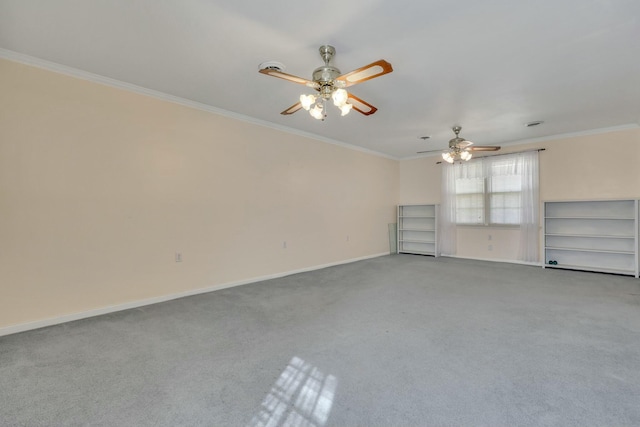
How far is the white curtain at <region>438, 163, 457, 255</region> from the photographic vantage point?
22.8 feet

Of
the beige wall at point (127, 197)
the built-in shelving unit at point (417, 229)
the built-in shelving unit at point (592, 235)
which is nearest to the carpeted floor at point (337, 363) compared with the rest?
the beige wall at point (127, 197)

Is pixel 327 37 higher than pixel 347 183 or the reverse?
higher

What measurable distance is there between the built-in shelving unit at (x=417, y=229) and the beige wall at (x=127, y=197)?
3315mm

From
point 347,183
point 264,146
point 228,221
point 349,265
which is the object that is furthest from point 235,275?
point 347,183

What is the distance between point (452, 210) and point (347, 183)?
8.78 feet

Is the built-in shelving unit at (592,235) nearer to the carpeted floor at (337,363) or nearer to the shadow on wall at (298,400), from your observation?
the carpeted floor at (337,363)

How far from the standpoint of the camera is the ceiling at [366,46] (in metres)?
2.14

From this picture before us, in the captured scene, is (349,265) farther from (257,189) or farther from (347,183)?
(257,189)

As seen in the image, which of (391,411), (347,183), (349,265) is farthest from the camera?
(347,183)

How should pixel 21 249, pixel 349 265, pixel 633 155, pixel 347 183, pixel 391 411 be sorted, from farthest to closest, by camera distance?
pixel 347 183 < pixel 349 265 < pixel 633 155 < pixel 21 249 < pixel 391 411

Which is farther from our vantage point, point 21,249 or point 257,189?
point 257,189

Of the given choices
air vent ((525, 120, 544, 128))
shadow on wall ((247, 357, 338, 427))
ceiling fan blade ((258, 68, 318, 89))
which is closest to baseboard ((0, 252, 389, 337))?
shadow on wall ((247, 357, 338, 427))

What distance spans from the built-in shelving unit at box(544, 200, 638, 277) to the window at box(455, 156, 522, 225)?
0.64 m

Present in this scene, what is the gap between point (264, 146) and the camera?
4773mm
